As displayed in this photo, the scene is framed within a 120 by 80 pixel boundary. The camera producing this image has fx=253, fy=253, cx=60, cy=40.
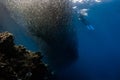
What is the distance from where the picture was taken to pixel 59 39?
9172 millimetres

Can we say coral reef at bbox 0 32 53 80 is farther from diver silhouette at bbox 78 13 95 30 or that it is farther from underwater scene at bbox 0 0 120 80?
diver silhouette at bbox 78 13 95 30

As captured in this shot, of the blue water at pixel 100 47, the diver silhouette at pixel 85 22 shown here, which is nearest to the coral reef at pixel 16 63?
the blue water at pixel 100 47

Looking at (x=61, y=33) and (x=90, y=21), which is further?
(x=90, y=21)

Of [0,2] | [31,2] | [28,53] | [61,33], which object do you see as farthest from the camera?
[0,2]

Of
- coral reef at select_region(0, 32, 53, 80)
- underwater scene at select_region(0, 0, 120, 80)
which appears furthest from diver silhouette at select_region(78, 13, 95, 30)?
coral reef at select_region(0, 32, 53, 80)

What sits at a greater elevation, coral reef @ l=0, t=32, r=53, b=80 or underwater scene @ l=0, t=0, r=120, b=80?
underwater scene @ l=0, t=0, r=120, b=80

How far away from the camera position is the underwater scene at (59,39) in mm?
5334

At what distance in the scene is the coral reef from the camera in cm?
456

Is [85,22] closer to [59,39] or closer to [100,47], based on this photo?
[100,47]

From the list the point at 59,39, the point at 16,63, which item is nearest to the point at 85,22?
the point at 59,39

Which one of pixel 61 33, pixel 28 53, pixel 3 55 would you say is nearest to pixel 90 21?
pixel 61 33

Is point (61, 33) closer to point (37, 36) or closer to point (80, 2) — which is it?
point (37, 36)

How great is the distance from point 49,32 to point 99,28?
19.0 feet

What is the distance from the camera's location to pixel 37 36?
28.8 ft
